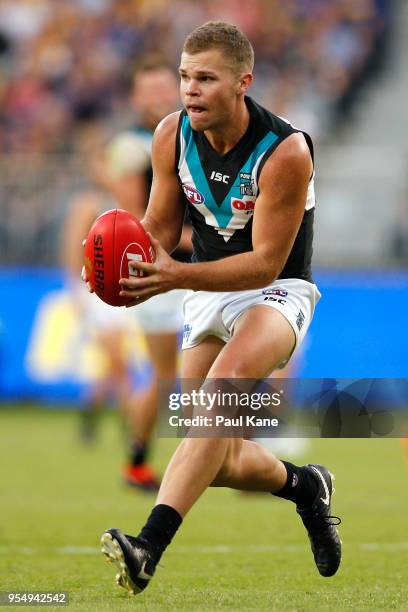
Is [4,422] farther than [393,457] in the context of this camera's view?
Yes

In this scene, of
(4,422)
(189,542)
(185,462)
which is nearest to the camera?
(185,462)

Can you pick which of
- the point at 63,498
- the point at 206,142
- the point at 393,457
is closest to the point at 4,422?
the point at 393,457

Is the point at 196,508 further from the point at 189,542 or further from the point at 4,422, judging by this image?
the point at 4,422

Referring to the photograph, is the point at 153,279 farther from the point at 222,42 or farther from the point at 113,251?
the point at 222,42

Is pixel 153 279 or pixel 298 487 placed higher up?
pixel 153 279

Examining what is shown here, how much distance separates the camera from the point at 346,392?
245 inches

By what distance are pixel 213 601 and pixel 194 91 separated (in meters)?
1.96

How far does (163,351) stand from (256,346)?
3933mm

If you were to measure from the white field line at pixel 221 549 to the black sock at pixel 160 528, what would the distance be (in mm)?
1646

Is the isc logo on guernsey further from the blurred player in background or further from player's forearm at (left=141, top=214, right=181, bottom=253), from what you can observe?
the blurred player in background

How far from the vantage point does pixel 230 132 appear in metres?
4.99

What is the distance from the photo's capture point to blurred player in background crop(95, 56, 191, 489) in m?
8.64

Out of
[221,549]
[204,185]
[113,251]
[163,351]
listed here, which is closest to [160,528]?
[113,251]

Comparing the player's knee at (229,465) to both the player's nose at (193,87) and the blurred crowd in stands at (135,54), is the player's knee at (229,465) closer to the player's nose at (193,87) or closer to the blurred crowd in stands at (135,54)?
the player's nose at (193,87)
